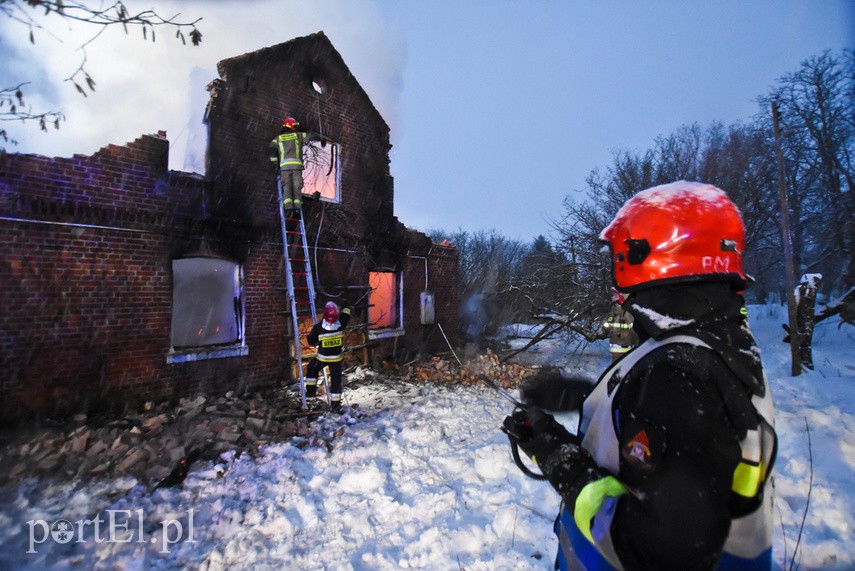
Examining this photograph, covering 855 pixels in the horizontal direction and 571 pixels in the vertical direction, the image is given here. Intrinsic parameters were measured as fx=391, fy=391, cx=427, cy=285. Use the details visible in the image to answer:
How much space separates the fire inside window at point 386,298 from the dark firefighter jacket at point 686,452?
8977 mm

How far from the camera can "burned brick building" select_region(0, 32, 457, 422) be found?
5.55 m

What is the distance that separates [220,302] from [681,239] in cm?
795

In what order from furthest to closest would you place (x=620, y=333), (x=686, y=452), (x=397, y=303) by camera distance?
(x=397, y=303), (x=620, y=333), (x=686, y=452)

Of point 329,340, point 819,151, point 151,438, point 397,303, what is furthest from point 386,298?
point 819,151

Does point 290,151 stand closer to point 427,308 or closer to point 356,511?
point 427,308

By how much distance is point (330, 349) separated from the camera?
700 cm

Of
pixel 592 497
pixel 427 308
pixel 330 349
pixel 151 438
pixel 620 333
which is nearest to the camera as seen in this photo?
pixel 592 497

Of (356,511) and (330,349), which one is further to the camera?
(330,349)

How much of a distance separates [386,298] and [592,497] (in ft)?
A: 32.6

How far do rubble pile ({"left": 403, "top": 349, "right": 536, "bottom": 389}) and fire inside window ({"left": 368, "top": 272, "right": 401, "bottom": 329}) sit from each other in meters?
1.45

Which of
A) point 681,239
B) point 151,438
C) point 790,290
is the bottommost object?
point 151,438

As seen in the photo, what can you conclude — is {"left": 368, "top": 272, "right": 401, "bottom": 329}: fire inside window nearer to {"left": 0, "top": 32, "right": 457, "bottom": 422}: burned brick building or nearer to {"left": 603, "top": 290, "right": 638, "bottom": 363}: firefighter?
{"left": 0, "top": 32, "right": 457, "bottom": 422}: burned brick building

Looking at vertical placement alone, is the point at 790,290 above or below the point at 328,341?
above

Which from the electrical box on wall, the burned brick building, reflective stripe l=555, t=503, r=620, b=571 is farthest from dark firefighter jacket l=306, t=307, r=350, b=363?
reflective stripe l=555, t=503, r=620, b=571
